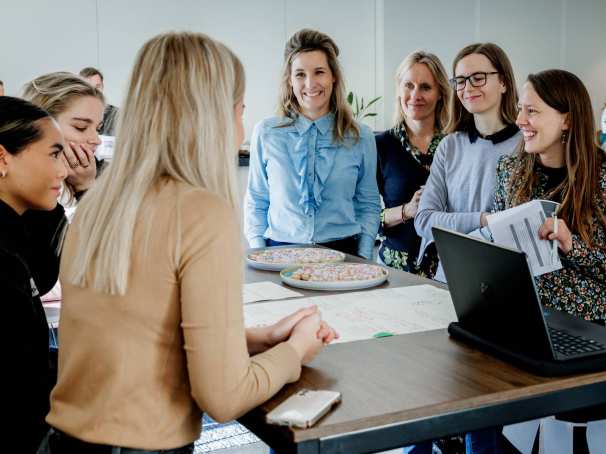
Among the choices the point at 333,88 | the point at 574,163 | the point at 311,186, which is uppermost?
the point at 333,88

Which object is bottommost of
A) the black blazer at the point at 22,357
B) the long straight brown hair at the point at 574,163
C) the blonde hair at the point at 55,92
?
the black blazer at the point at 22,357

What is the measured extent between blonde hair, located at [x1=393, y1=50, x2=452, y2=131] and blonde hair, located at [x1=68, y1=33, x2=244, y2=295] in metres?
1.78

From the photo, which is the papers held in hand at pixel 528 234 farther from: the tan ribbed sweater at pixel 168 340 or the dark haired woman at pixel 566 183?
the tan ribbed sweater at pixel 168 340

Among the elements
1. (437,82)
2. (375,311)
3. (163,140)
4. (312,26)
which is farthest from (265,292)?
(312,26)

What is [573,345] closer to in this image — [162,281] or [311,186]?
[162,281]

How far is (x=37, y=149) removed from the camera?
1.75 metres

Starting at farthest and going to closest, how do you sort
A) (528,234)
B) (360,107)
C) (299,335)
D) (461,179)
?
(360,107) → (461,179) → (528,234) → (299,335)

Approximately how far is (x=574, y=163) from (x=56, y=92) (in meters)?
1.65

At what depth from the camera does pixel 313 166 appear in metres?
2.74

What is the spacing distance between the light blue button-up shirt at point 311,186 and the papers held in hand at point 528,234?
96 centimetres

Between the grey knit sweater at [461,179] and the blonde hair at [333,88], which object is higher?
the blonde hair at [333,88]

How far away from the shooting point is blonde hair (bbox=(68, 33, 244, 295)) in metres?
1.14

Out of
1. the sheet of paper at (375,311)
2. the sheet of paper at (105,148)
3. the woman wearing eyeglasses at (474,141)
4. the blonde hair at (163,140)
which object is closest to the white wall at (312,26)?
the sheet of paper at (105,148)

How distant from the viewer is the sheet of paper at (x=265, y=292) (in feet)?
6.02
